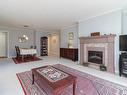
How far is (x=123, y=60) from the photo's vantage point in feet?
11.1

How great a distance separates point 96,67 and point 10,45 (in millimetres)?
7048

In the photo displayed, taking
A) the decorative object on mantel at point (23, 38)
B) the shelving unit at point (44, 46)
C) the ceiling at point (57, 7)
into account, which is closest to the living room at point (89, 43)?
the ceiling at point (57, 7)

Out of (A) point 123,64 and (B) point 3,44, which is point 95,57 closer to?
(A) point 123,64

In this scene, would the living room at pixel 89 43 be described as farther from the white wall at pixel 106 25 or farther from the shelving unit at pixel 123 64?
the shelving unit at pixel 123 64

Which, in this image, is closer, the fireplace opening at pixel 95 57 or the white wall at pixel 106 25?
the white wall at pixel 106 25

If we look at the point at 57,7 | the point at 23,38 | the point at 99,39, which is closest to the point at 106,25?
the point at 99,39

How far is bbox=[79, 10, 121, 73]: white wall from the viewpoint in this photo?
150 inches

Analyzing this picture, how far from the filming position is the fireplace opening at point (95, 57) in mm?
4454

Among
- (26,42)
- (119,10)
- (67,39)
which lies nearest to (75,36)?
(67,39)

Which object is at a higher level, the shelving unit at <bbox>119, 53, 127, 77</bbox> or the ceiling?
the ceiling

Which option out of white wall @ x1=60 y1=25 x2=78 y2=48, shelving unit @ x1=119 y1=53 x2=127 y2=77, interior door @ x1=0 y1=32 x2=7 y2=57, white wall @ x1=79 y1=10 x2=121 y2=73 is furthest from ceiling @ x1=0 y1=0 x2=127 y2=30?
interior door @ x1=0 y1=32 x2=7 y2=57

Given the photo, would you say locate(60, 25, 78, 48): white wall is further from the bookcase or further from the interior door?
the interior door

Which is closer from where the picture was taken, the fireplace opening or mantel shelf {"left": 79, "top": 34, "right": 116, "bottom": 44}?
mantel shelf {"left": 79, "top": 34, "right": 116, "bottom": 44}

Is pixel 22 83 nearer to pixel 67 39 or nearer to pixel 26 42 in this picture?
pixel 67 39
